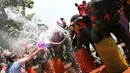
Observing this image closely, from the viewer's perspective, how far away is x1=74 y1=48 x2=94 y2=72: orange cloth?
8.30m

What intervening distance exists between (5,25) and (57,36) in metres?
16.2

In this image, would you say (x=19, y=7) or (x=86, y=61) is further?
(x=19, y=7)

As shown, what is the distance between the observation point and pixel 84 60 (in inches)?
326

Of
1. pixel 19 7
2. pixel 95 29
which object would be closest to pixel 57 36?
pixel 95 29

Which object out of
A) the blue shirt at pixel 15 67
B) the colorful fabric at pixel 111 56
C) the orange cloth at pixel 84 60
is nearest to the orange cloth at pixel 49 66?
the orange cloth at pixel 84 60

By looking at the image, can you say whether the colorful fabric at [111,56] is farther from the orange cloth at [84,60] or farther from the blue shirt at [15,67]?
the orange cloth at [84,60]

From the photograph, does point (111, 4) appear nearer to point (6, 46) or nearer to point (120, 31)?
point (120, 31)

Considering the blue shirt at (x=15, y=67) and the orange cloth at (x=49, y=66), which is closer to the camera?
the blue shirt at (x=15, y=67)

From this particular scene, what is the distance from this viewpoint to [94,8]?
6250 millimetres

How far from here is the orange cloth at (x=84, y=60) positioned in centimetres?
830

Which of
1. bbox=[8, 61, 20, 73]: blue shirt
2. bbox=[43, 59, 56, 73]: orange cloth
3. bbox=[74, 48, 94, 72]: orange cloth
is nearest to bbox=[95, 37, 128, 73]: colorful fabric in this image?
bbox=[8, 61, 20, 73]: blue shirt

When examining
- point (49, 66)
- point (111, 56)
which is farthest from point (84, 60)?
point (49, 66)

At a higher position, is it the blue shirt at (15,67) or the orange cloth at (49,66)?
the blue shirt at (15,67)

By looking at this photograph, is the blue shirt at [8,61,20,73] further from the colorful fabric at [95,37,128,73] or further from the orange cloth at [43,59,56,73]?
the orange cloth at [43,59,56,73]
